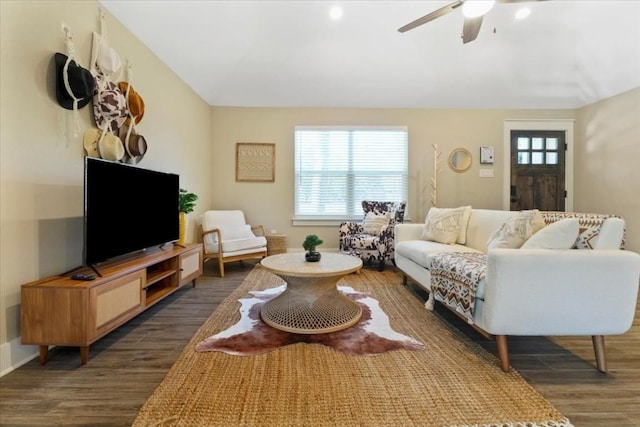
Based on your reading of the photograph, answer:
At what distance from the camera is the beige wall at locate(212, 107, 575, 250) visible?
4.88 m

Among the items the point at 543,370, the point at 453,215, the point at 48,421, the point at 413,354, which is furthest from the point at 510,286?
the point at 48,421

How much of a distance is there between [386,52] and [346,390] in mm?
3909

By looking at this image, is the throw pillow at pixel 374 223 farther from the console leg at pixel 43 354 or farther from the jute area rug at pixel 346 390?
the console leg at pixel 43 354

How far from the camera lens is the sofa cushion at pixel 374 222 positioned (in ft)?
14.2

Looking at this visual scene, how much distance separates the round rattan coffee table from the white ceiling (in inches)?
106

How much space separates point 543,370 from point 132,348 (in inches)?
102

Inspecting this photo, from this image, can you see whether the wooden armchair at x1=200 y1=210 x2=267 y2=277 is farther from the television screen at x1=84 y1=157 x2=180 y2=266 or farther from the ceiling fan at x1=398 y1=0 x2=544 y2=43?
the ceiling fan at x1=398 y1=0 x2=544 y2=43

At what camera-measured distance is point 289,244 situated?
195 inches

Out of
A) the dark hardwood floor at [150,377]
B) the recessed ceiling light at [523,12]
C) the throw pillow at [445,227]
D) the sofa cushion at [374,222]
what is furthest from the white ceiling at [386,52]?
the dark hardwood floor at [150,377]

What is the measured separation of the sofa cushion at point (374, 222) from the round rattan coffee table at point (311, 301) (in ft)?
6.57

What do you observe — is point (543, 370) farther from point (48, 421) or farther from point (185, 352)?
point (48, 421)

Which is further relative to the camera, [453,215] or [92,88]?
[453,215]

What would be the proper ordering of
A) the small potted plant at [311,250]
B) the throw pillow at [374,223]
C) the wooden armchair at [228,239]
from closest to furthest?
1. the small potted plant at [311,250]
2. the wooden armchair at [228,239]
3. the throw pillow at [374,223]

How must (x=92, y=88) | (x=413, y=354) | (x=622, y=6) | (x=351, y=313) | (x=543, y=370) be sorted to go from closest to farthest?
(x=543, y=370) → (x=413, y=354) → (x=92, y=88) → (x=351, y=313) → (x=622, y=6)
